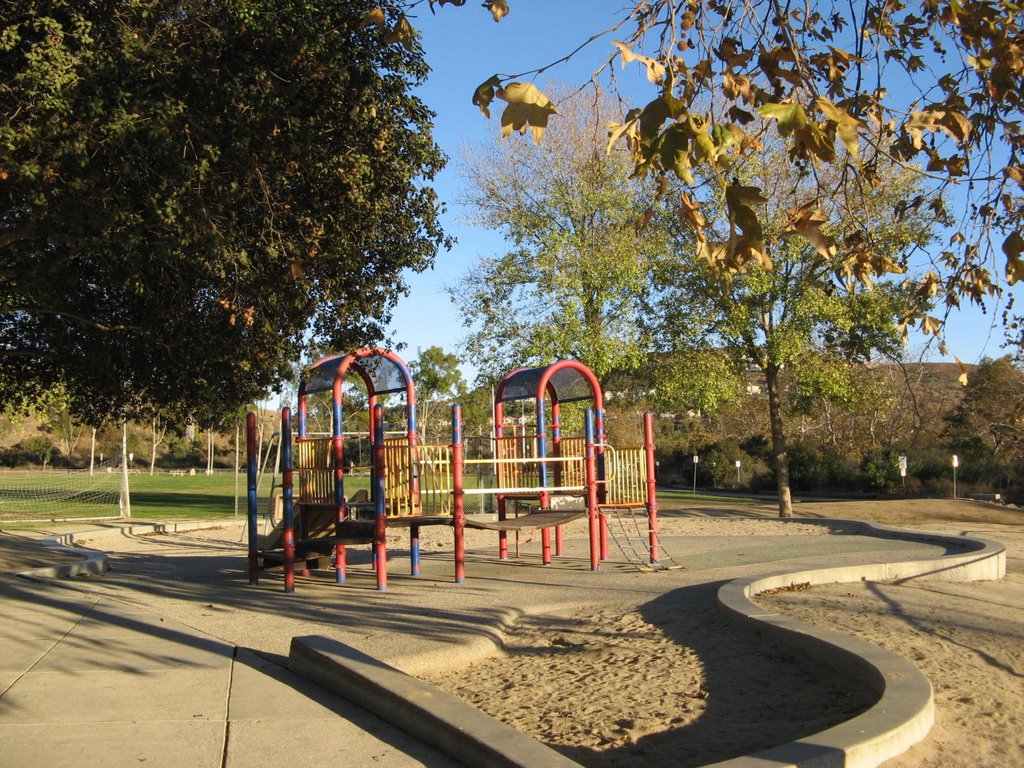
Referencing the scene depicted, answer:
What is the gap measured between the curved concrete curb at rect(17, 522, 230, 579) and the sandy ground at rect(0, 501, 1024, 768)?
1.47 metres

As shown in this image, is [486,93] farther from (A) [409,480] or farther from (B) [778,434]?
(B) [778,434]

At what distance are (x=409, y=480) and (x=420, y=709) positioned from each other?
22.9ft

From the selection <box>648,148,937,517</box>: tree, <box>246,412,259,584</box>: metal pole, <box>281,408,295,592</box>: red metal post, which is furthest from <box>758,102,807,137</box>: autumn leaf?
<box>648,148,937,517</box>: tree

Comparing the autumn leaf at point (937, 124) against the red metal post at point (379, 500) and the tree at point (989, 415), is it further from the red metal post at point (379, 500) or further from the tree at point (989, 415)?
the tree at point (989, 415)

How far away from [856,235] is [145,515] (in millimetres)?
28001

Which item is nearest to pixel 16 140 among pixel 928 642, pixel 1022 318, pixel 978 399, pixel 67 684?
pixel 67 684

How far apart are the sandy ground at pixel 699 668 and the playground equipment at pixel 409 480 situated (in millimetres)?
1259

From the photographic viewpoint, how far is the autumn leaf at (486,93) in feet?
14.5

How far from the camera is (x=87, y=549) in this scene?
17922 mm

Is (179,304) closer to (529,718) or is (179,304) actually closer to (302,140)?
(302,140)

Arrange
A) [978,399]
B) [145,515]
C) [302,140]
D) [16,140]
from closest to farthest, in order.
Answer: [16,140] → [302,140] → [145,515] → [978,399]

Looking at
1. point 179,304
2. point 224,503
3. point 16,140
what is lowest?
point 224,503

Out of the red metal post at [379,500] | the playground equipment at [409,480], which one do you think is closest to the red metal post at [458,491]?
the playground equipment at [409,480]

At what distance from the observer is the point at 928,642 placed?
7.09 m
